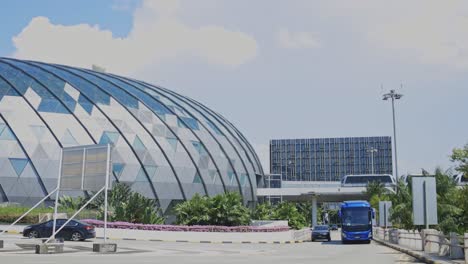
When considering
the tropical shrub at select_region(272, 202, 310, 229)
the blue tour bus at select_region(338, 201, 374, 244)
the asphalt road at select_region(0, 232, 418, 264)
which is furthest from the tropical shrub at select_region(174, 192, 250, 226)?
the tropical shrub at select_region(272, 202, 310, 229)

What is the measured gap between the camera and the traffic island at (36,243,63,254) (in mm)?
21953

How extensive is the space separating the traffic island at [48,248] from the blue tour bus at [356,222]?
2297cm

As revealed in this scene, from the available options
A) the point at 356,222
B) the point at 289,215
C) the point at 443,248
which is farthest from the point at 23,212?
the point at 289,215

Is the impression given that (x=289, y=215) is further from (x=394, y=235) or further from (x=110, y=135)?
(x=394, y=235)

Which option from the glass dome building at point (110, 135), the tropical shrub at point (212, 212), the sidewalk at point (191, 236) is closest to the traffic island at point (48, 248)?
the sidewalk at point (191, 236)

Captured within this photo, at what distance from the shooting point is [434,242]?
22.2 meters

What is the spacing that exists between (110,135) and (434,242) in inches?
1286

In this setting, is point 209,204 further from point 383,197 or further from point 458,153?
point 383,197

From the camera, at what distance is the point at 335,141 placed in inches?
7726

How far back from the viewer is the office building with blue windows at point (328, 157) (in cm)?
19212

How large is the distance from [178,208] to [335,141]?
158m

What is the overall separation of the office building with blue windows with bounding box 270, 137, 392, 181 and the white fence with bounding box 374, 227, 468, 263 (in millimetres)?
156882

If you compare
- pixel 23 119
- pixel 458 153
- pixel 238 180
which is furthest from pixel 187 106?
pixel 458 153

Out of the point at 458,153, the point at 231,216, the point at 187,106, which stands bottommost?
the point at 231,216
